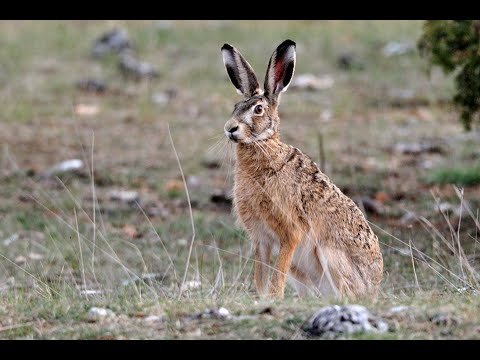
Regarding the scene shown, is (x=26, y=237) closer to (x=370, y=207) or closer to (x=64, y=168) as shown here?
(x=64, y=168)

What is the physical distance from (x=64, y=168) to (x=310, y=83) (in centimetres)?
532

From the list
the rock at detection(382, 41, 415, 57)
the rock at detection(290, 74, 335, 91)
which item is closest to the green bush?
the rock at detection(290, 74, 335, 91)

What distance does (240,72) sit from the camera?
7.11 metres

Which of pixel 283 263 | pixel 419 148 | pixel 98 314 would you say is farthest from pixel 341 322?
pixel 419 148

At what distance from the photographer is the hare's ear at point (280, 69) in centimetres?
705

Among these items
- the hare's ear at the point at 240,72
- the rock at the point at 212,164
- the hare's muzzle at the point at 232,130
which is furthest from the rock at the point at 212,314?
the rock at the point at 212,164

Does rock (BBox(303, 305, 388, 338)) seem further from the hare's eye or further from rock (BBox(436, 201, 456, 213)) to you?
rock (BBox(436, 201, 456, 213))

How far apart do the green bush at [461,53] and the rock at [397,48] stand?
23.8ft

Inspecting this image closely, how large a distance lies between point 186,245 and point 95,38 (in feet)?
31.0

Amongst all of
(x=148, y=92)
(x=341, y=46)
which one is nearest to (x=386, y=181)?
(x=148, y=92)

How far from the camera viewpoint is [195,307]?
5.70 metres

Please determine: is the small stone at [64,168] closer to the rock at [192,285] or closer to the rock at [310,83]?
the rock at [310,83]

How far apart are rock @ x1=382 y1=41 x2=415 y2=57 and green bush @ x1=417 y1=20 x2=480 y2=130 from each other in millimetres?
7240
